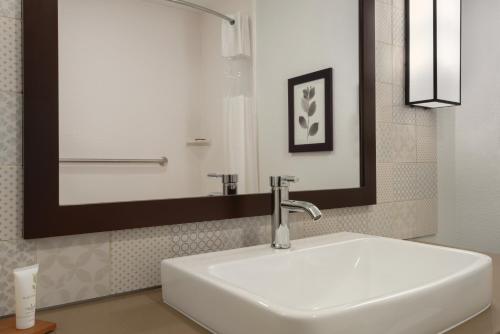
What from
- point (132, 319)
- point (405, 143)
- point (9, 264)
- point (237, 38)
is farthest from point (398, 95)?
point (9, 264)

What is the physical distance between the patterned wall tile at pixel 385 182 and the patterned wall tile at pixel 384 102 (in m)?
0.17

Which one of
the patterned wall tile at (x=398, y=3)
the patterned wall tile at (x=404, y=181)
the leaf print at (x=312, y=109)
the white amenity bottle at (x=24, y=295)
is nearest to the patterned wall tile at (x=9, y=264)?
the white amenity bottle at (x=24, y=295)

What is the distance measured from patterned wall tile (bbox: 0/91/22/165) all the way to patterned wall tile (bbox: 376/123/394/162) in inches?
43.7

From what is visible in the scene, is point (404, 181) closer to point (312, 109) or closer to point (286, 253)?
point (312, 109)

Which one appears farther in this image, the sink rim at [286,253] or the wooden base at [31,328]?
the wooden base at [31,328]

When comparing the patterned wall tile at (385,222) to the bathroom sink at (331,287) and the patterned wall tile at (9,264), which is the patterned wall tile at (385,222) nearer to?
the bathroom sink at (331,287)

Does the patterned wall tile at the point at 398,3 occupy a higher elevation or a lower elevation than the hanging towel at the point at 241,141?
higher

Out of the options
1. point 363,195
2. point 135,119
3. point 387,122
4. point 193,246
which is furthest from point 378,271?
point 135,119

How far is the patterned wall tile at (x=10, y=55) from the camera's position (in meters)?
0.74

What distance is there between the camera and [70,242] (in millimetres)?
800

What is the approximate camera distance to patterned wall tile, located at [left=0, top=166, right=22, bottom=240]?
0.73 m

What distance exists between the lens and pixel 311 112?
1206 millimetres

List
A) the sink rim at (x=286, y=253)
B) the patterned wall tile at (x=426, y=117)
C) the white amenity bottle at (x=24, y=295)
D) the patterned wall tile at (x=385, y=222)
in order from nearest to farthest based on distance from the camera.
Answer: the sink rim at (x=286, y=253)
the white amenity bottle at (x=24, y=295)
the patterned wall tile at (x=385, y=222)
the patterned wall tile at (x=426, y=117)

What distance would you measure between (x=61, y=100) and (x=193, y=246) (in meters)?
0.45
